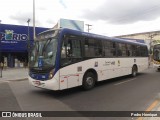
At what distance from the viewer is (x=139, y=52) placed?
1656cm

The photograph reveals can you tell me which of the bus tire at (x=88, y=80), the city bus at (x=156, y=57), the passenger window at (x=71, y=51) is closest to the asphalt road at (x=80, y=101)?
the bus tire at (x=88, y=80)

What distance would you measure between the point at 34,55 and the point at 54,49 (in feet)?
4.52

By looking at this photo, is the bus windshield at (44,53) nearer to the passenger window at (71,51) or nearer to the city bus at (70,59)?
the city bus at (70,59)

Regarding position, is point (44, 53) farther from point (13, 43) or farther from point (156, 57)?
point (13, 43)

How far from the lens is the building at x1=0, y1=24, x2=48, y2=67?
24547 millimetres

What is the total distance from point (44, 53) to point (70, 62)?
1248 mm

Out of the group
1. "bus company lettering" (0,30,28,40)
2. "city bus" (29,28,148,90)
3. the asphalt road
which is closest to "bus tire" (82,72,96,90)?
"city bus" (29,28,148,90)

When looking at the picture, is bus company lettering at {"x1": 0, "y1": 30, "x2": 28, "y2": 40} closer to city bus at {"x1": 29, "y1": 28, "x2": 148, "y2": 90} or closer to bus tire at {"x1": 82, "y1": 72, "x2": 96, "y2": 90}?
city bus at {"x1": 29, "y1": 28, "x2": 148, "y2": 90}

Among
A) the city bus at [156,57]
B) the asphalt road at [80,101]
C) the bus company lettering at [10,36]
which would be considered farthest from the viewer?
the bus company lettering at [10,36]

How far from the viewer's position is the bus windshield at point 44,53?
8.66 m

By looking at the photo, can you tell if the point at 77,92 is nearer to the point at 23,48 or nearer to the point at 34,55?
the point at 34,55

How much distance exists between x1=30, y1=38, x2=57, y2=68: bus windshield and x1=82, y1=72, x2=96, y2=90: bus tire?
230 cm

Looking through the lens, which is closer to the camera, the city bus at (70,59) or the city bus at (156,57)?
the city bus at (70,59)

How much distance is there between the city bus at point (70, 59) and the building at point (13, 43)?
49.8 ft
